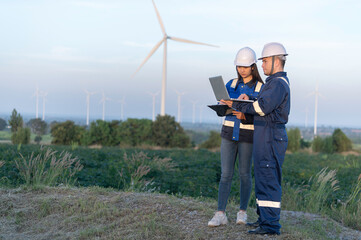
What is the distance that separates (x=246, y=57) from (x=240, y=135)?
90cm

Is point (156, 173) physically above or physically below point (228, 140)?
below

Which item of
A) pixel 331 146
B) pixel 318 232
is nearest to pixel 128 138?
pixel 331 146

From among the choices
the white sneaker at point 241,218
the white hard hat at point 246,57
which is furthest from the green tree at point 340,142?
the white hard hat at point 246,57

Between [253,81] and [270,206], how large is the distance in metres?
1.48

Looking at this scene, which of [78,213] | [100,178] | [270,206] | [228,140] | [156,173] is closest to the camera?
[270,206]

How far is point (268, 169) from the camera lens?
4484 mm

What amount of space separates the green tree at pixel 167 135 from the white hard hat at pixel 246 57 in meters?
20.0

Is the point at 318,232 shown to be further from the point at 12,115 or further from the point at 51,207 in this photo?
the point at 12,115

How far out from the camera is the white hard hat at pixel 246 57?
482 centimetres

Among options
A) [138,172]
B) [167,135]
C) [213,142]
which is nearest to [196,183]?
[138,172]

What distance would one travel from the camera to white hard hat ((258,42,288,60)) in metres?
4.53

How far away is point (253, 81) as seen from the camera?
5.02m

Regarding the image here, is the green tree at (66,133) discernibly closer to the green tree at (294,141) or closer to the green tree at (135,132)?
the green tree at (135,132)

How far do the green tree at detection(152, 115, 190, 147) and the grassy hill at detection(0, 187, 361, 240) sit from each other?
18069 mm
